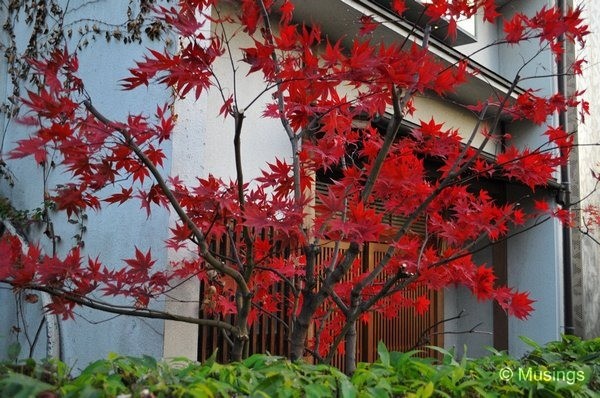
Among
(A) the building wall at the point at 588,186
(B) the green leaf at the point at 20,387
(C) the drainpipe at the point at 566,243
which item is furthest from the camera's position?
(A) the building wall at the point at 588,186

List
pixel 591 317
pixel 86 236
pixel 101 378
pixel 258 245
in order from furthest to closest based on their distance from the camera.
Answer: pixel 591 317
pixel 86 236
pixel 258 245
pixel 101 378

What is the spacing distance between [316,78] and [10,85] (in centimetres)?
437

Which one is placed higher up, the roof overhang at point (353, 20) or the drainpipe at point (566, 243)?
the roof overhang at point (353, 20)

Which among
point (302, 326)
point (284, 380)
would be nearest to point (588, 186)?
point (302, 326)

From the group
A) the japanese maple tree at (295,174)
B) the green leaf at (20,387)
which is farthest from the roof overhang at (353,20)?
the green leaf at (20,387)

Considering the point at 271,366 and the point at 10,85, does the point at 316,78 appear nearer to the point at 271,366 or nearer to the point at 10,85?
the point at 271,366

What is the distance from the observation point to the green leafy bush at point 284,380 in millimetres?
2002

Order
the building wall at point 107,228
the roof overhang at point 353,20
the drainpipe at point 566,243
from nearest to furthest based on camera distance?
the building wall at point 107,228 → the roof overhang at point 353,20 → the drainpipe at point 566,243

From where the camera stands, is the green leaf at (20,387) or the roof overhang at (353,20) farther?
the roof overhang at (353,20)

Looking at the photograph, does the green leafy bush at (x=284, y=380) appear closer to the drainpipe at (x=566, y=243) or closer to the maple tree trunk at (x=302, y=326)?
the maple tree trunk at (x=302, y=326)

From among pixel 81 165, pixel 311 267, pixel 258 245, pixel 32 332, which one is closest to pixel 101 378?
pixel 81 165

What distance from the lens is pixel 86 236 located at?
4953 millimetres

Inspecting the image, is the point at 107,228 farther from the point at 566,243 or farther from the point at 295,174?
the point at 566,243

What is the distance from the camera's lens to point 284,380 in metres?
2.19
